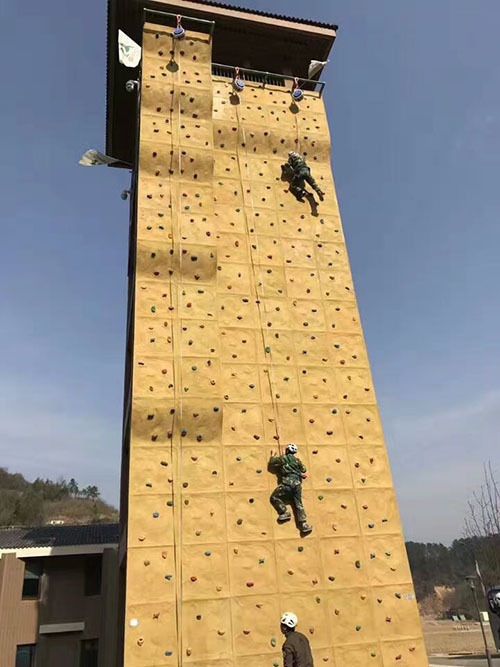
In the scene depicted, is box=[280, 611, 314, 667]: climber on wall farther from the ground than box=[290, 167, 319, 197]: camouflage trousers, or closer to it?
closer to it

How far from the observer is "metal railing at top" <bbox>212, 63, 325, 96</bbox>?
49.8 feet

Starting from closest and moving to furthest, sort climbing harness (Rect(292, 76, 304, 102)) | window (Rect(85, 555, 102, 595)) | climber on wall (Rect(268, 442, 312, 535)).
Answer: climber on wall (Rect(268, 442, 312, 535)) → climbing harness (Rect(292, 76, 304, 102)) → window (Rect(85, 555, 102, 595))

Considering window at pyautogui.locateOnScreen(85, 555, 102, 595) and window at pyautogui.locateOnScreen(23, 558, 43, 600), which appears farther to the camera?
window at pyautogui.locateOnScreen(85, 555, 102, 595)

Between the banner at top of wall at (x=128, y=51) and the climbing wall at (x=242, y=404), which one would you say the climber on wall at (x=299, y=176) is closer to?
Answer: the climbing wall at (x=242, y=404)

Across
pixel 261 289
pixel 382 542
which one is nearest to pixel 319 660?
pixel 382 542

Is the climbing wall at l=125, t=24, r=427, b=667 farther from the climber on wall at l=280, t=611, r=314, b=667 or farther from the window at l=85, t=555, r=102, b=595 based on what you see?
the window at l=85, t=555, r=102, b=595

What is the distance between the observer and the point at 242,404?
10.9 metres

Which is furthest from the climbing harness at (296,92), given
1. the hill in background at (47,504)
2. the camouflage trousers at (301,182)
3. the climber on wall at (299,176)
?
the hill in background at (47,504)

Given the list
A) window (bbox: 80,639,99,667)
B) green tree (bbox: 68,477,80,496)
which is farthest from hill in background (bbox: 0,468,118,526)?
window (bbox: 80,639,99,667)

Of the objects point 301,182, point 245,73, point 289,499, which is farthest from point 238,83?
point 289,499

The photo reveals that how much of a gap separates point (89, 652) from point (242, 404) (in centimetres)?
1167

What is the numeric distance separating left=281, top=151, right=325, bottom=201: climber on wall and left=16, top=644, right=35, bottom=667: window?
1657cm

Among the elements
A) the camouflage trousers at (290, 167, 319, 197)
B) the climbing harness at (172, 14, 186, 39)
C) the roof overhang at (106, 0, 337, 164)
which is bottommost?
the camouflage trousers at (290, 167, 319, 197)

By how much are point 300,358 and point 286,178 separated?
18.1ft
